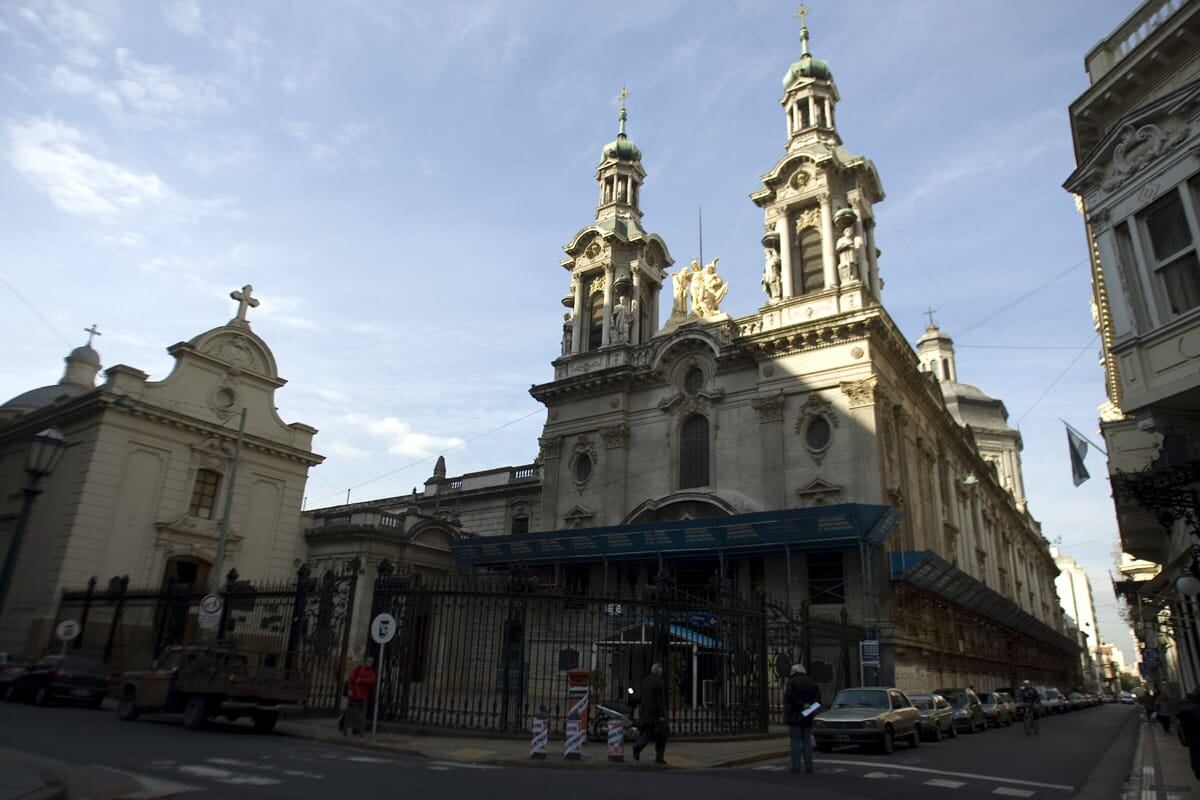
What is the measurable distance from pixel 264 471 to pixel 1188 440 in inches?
1214

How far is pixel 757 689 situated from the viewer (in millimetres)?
19281

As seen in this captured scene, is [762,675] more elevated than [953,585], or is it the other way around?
[953,585]

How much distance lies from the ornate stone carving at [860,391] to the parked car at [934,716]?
12.2 meters

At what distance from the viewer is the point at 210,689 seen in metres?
15.4

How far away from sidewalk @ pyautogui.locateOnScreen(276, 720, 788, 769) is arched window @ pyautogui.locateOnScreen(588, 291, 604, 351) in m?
29.4

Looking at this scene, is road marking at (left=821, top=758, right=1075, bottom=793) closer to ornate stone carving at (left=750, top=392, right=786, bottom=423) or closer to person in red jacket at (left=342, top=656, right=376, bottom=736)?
person in red jacket at (left=342, top=656, right=376, bottom=736)

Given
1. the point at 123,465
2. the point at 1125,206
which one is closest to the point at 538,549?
the point at 123,465

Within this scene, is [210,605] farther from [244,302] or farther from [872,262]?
[872,262]

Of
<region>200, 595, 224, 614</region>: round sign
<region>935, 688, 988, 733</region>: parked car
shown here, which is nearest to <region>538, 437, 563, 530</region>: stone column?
<region>935, 688, 988, 733</region>: parked car

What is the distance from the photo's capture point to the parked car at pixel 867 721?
1633 centimetres

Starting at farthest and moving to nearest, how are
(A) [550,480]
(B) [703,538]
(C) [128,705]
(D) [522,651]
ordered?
(A) [550,480] < (B) [703,538] < (C) [128,705] < (D) [522,651]

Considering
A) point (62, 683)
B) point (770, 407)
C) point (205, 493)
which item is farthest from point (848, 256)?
Result: point (62, 683)

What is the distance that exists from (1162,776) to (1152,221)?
9.38 metres

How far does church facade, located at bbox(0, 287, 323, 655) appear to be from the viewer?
26.7m
